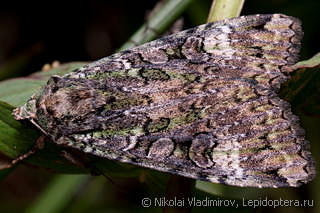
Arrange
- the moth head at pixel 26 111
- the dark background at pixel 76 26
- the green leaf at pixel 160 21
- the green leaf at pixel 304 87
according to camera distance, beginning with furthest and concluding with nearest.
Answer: the dark background at pixel 76 26 → the green leaf at pixel 160 21 → the moth head at pixel 26 111 → the green leaf at pixel 304 87

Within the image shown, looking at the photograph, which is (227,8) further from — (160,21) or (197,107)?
(160,21)

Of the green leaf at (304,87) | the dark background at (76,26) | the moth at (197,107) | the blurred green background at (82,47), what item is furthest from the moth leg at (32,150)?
the dark background at (76,26)

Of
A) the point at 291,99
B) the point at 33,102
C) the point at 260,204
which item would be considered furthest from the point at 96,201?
the point at 291,99

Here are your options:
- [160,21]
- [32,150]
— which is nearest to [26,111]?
[32,150]

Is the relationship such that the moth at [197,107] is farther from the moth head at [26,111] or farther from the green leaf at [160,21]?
the green leaf at [160,21]

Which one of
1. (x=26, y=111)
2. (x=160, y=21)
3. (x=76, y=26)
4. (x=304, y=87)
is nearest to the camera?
(x=304, y=87)

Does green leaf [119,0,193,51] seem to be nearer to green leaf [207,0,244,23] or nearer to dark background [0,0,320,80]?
green leaf [207,0,244,23]
